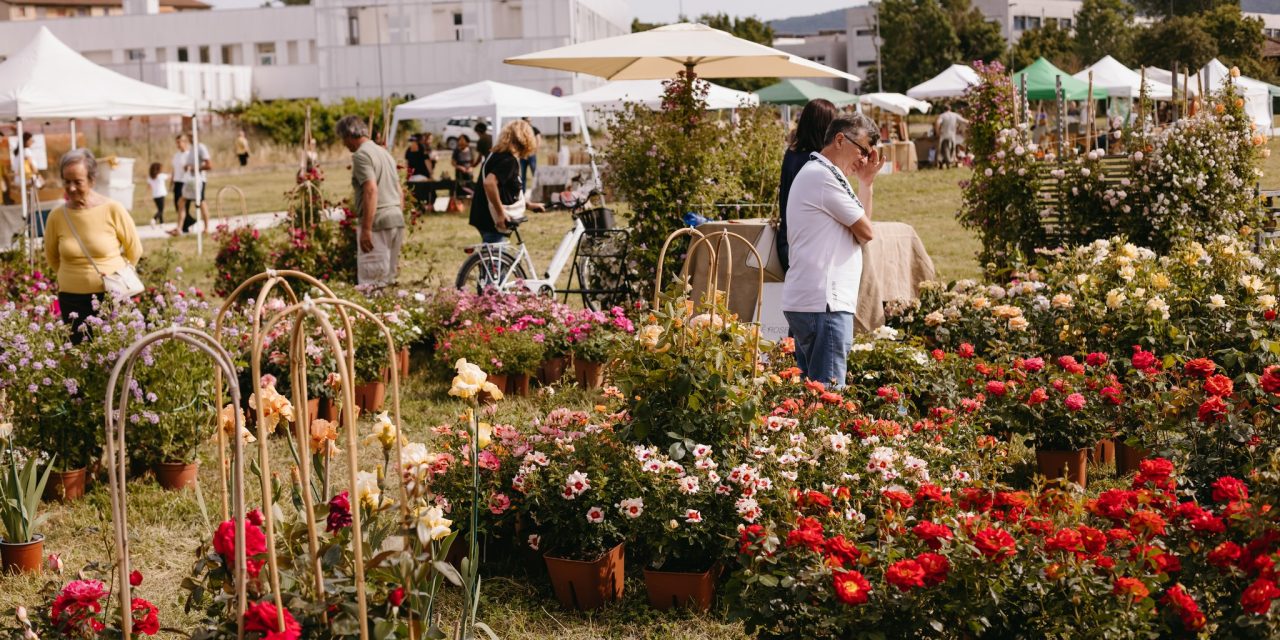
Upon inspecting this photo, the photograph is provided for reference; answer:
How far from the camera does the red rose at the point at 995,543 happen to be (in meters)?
2.61

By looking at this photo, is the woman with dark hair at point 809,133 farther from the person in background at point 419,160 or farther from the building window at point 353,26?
the building window at point 353,26

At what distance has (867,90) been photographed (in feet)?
201

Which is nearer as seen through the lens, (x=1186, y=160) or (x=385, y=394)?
(x=385, y=394)

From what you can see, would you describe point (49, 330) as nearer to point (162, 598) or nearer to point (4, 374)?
point (4, 374)

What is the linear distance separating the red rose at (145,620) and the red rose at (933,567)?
160 centimetres

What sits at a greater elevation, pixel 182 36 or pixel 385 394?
pixel 182 36

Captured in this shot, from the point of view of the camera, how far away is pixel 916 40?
5288 centimetres

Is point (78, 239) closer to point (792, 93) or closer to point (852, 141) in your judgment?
point (852, 141)


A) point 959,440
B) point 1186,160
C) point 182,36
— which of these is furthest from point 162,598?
point 182,36

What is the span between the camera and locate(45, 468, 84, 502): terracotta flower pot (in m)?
5.07

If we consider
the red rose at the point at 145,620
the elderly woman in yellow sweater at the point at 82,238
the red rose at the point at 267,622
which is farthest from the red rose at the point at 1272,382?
the elderly woman in yellow sweater at the point at 82,238

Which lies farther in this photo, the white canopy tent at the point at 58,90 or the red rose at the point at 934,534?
the white canopy tent at the point at 58,90

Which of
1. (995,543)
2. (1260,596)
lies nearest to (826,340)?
(995,543)

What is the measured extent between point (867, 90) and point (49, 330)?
5875 centimetres
